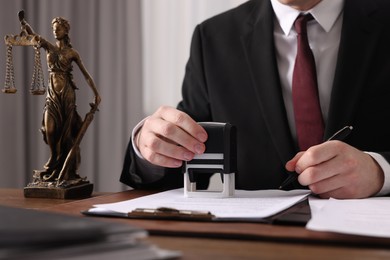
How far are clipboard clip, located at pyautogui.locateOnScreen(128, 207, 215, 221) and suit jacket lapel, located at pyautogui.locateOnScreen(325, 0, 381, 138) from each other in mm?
729

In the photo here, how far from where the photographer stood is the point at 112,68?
3131mm

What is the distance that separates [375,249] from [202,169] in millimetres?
511

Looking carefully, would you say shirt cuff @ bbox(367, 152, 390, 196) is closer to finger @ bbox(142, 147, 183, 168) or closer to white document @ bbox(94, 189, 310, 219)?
white document @ bbox(94, 189, 310, 219)

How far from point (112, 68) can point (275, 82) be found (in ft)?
5.36

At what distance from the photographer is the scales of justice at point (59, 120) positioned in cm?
140

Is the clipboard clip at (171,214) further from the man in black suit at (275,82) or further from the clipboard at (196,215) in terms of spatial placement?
the man in black suit at (275,82)

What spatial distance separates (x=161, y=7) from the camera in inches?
121

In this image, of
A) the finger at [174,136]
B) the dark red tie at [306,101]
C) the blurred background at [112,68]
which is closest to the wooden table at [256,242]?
the finger at [174,136]

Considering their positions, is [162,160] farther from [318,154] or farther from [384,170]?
[384,170]

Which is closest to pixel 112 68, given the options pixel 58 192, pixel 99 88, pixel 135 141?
pixel 99 88

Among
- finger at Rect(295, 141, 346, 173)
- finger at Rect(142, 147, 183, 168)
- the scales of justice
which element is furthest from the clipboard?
the scales of justice

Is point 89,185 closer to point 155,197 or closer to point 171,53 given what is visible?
point 155,197

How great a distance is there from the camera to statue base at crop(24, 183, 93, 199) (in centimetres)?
137

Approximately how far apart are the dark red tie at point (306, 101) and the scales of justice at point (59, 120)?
0.53m
